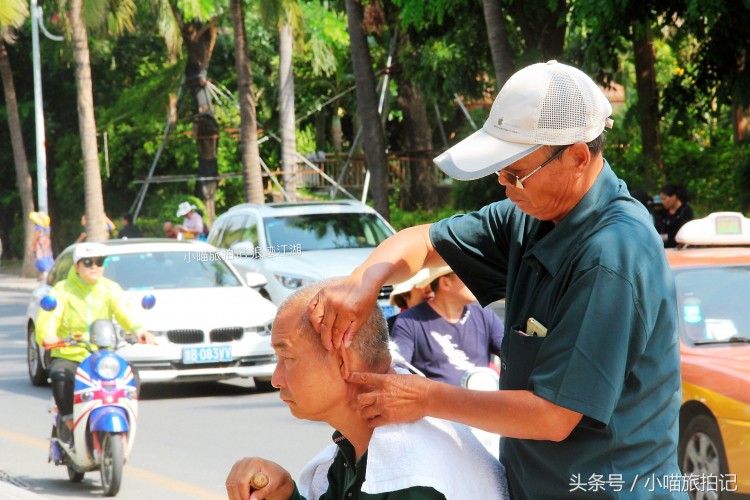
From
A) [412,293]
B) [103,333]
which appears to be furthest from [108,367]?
[412,293]

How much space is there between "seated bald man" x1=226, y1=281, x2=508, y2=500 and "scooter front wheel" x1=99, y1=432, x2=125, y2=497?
5134 mm

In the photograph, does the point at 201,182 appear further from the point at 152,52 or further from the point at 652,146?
the point at 652,146

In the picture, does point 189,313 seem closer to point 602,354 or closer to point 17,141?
point 602,354

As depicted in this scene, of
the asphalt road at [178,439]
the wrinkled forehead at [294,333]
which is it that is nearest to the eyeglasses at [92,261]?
the asphalt road at [178,439]

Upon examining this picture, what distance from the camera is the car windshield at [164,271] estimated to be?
480 inches

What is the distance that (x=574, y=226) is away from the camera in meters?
2.34

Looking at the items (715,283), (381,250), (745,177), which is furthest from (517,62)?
(381,250)

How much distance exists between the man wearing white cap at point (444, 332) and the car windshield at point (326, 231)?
24.0ft

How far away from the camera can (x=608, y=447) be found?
2217mm

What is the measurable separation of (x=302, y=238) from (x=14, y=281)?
19334 millimetres

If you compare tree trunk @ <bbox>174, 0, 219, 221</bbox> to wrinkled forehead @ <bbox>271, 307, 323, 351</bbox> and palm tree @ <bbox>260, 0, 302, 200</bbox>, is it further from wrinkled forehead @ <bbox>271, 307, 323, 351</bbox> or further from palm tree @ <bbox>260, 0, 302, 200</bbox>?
wrinkled forehead @ <bbox>271, 307, 323, 351</bbox>

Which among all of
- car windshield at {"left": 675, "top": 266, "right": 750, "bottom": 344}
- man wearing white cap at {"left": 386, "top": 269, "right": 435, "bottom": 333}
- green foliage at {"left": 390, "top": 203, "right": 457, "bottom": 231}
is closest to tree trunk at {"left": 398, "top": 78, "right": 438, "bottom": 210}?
green foliage at {"left": 390, "top": 203, "right": 457, "bottom": 231}

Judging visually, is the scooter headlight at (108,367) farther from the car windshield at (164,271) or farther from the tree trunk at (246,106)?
the tree trunk at (246,106)

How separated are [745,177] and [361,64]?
6466 mm
